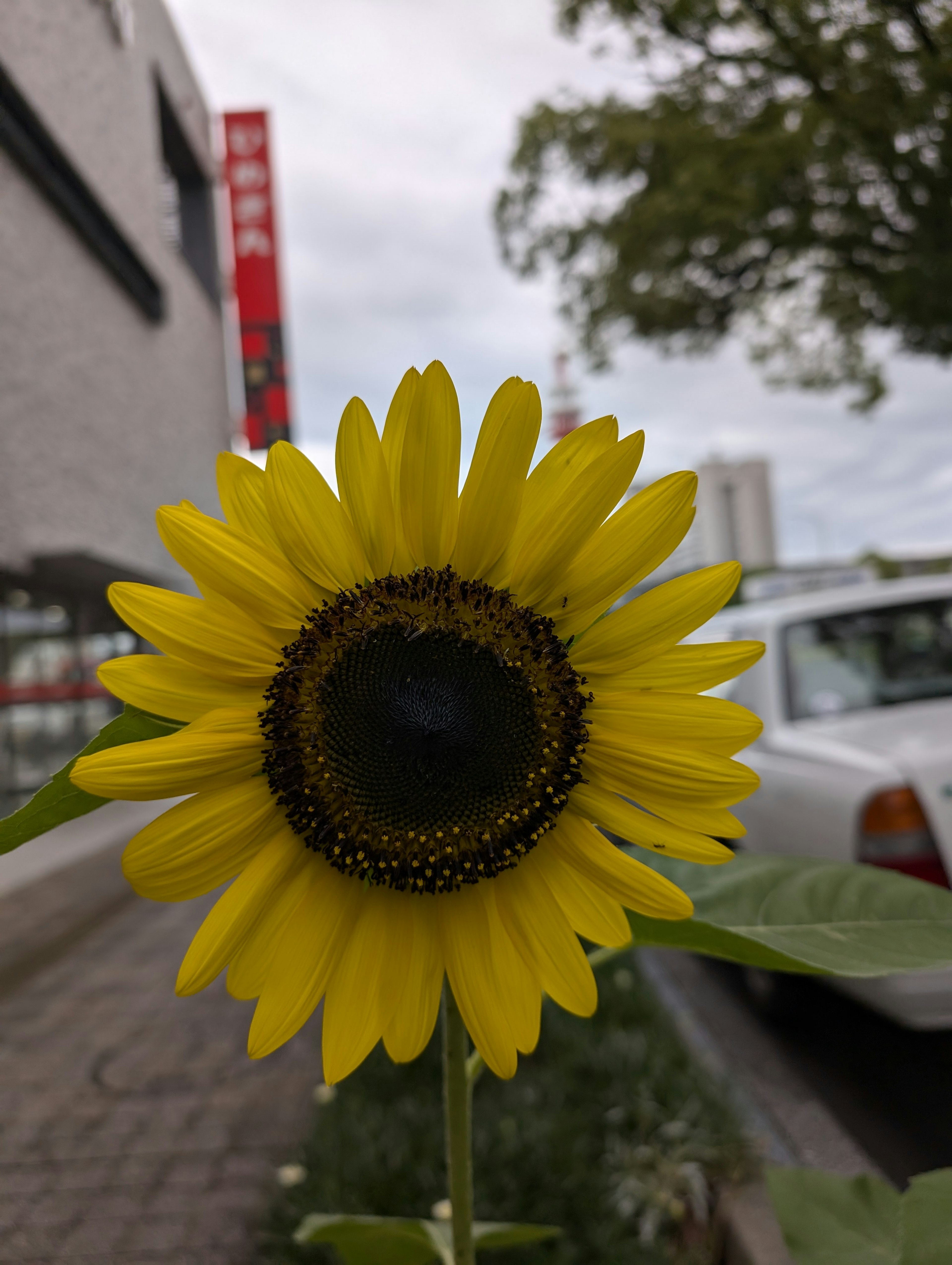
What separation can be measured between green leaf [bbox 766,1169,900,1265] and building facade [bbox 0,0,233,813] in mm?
5826

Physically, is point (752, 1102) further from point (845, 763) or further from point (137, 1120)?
point (137, 1120)

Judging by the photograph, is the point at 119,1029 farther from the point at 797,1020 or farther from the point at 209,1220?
the point at 797,1020

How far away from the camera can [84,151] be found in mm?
8781

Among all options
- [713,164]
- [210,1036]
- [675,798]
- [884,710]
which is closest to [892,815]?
[884,710]

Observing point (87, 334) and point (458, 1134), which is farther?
point (87, 334)

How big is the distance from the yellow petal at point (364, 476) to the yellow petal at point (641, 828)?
24 cm

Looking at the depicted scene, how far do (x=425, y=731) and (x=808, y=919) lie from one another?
36cm

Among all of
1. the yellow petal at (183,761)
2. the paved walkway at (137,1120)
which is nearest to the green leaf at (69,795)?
the yellow petal at (183,761)

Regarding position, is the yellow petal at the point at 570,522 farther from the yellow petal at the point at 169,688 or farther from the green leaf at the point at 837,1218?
the green leaf at the point at 837,1218

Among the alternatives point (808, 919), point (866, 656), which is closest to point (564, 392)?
point (866, 656)

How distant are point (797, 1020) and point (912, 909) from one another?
431cm

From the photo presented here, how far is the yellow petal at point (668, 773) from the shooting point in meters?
0.62

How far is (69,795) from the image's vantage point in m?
0.60

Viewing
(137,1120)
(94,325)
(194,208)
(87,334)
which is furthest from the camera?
(194,208)
